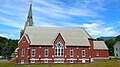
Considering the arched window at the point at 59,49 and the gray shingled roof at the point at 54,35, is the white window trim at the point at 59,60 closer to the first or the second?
the arched window at the point at 59,49

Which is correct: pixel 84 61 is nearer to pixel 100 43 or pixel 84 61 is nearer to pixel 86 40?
pixel 86 40

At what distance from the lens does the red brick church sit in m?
54.0

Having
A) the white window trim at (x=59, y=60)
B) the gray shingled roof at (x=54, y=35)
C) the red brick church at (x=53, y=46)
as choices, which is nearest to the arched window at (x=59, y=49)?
the red brick church at (x=53, y=46)

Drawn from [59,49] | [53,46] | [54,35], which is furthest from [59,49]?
[54,35]

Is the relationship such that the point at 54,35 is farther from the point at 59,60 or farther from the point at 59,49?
the point at 59,60

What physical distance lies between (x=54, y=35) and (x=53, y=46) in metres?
4.78

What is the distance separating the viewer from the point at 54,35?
5900cm

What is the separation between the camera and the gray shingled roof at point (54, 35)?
56.7 metres

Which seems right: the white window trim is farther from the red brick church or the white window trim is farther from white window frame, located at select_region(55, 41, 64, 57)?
white window frame, located at select_region(55, 41, 64, 57)

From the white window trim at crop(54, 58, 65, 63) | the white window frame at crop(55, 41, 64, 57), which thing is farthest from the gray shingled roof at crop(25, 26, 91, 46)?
the white window trim at crop(54, 58, 65, 63)

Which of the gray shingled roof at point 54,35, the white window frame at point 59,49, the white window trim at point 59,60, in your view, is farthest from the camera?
the gray shingled roof at point 54,35

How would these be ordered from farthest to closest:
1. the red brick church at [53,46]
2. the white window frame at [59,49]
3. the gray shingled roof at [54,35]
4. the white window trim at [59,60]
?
the gray shingled roof at [54,35] → the white window frame at [59,49] → the white window trim at [59,60] → the red brick church at [53,46]

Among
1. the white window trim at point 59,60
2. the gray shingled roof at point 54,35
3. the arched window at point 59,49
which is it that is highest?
the gray shingled roof at point 54,35

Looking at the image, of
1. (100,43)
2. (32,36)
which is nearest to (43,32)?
(32,36)
